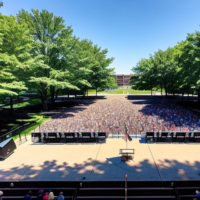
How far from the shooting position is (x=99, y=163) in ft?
32.4

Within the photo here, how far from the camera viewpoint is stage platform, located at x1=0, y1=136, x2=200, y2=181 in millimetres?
8461

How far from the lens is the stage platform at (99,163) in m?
8.46

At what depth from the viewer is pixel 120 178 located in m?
8.24

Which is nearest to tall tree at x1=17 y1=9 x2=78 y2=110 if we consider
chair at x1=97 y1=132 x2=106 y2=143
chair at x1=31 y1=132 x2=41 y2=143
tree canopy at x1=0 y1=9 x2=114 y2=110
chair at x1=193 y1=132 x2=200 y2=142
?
tree canopy at x1=0 y1=9 x2=114 y2=110

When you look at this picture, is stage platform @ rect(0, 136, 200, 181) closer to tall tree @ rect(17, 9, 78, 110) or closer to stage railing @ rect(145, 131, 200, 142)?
stage railing @ rect(145, 131, 200, 142)

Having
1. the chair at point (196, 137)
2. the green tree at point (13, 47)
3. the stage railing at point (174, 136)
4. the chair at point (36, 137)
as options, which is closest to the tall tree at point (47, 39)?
the green tree at point (13, 47)

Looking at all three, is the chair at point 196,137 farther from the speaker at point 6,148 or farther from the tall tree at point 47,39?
the tall tree at point 47,39
